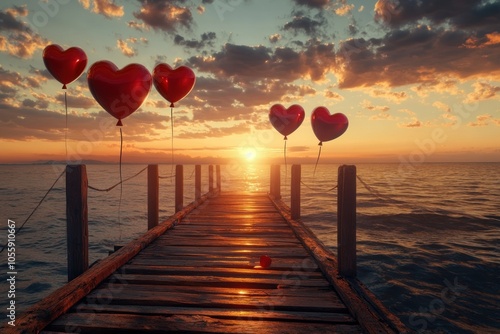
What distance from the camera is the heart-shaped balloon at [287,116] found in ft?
28.1

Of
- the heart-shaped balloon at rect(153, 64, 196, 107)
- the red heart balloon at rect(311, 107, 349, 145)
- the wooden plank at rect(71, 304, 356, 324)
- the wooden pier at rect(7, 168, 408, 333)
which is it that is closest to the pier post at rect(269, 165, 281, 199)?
the red heart balloon at rect(311, 107, 349, 145)

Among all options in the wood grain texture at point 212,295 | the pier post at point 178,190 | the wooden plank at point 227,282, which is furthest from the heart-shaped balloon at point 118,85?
the pier post at point 178,190

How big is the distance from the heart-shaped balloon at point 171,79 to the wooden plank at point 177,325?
5.30 metres

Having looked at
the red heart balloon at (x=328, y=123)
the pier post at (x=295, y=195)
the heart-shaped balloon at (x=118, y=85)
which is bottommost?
the pier post at (x=295, y=195)

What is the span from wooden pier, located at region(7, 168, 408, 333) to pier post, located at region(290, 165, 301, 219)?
2.06 metres

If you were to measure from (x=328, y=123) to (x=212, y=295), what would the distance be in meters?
5.16

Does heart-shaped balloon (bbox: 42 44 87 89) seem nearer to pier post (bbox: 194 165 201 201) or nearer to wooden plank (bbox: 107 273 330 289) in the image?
wooden plank (bbox: 107 273 330 289)

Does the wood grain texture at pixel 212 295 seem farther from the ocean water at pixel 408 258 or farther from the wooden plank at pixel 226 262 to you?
the ocean water at pixel 408 258

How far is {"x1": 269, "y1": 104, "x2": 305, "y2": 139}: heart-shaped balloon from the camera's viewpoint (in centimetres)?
855

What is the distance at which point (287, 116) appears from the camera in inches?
336

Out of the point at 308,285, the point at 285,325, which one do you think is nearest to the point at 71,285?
the point at 285,325

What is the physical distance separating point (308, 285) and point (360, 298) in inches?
29.6

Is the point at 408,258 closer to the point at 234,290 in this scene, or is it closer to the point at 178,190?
the point at 178,190

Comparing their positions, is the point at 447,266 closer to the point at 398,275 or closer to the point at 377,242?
the point at 398,275
